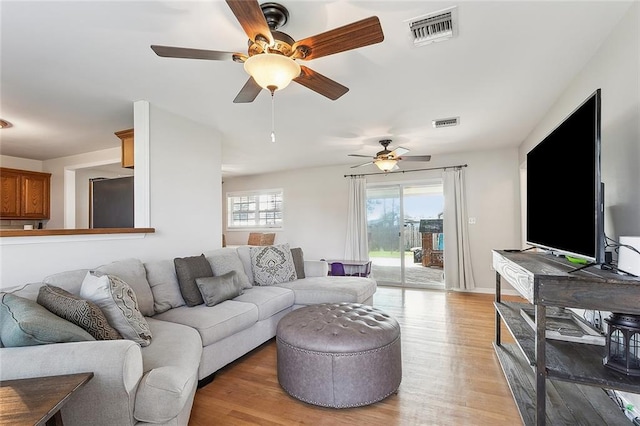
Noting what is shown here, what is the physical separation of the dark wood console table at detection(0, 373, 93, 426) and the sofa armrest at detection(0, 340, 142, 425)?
62mm

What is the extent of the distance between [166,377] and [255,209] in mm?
6129

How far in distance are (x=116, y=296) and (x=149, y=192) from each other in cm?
149

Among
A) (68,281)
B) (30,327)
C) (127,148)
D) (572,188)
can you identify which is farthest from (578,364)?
(127,148)

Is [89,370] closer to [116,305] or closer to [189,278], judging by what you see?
[116,305]

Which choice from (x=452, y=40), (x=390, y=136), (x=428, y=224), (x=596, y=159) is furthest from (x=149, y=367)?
(x=428, y=224)

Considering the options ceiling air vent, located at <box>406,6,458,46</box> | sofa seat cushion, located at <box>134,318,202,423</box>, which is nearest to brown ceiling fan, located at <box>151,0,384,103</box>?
ceiling air vent, located at <box>406,6,458,46</box>

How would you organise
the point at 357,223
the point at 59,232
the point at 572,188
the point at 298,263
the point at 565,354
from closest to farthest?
the point at 565,354 → the point at 572,188 → the point at 59,232 → the point at 298,263 → the point at 357,223

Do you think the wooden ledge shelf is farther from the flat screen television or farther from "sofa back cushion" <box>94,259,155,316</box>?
the flat screen television

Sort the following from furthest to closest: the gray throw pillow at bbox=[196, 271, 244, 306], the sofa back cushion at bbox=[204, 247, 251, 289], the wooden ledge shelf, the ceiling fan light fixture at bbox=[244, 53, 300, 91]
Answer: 1. the sofa back cushion at bbox=[204, 247, 251, 289]
2. the gray throw pillow at bbox=[196, 271, 244, 306]
3. the wooden ledge shelf
4. the ceiling fan light fixture at bbox=[244, 53, 300, 91]

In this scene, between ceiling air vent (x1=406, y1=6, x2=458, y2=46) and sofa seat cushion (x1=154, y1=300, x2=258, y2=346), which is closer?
ceiling air vent (x1=406, y1=6, x2=458, y2=46)

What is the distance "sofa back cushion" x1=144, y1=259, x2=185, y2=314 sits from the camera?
8.07ft

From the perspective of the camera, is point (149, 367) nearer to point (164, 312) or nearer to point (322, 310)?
point (164, 312)

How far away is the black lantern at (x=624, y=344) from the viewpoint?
1.45 meters

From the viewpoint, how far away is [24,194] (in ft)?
16.5
